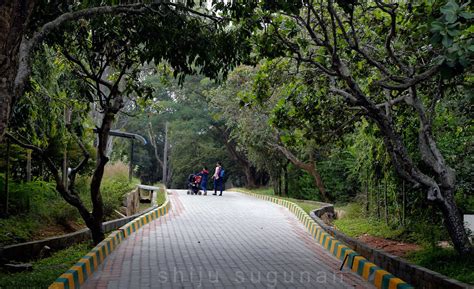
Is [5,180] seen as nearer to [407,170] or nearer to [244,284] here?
[244,284]

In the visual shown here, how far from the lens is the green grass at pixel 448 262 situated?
6.55 m

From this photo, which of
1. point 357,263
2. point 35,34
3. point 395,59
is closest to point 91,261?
point 35,34

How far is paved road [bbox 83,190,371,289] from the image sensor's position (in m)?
7.06

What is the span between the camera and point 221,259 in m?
8.85

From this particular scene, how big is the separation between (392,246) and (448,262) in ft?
9.36

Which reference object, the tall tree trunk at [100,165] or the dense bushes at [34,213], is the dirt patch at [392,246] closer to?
the tall tree trunk at [100,165]

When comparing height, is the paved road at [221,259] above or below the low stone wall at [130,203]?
below

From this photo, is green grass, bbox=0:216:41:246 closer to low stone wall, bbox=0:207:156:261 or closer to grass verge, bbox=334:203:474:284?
low stone wall, bbox=0:207:156:261

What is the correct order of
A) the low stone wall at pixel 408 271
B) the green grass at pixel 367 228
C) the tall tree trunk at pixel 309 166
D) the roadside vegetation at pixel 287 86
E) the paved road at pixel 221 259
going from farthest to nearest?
the tall tree trunk at pixel 309 166 < the green grass at pixel 367 228 < the roadside vegetation at pixel 287 86 < the paved road at pixel 221 259 < the low stone wall at pixel 408 271

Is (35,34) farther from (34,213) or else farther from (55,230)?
(55,230)

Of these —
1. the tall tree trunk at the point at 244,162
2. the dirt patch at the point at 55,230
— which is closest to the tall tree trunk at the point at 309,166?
the tall tree trunk at the point at 244,162

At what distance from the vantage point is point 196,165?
40625 mm

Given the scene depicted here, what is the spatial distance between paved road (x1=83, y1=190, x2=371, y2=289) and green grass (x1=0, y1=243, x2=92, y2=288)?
0.58 m

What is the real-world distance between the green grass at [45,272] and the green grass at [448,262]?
5.21 m
